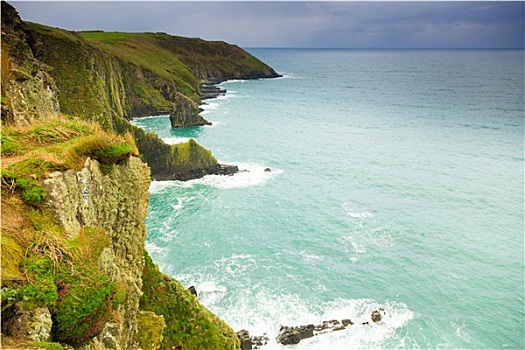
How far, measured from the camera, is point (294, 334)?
78.7 feet

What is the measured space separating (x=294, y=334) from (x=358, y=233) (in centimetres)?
1652

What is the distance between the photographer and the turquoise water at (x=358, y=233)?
2662 cm

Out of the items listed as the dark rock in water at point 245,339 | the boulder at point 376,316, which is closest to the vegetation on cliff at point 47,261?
the dark rock in water at point 245,339

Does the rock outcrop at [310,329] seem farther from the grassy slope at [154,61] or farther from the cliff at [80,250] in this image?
the grassy slope at [154,61]

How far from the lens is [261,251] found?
34469 millimetres

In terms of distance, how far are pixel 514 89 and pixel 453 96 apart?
107 ft

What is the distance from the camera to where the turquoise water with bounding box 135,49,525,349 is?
26625mm

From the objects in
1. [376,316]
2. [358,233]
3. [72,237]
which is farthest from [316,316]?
[72,237]

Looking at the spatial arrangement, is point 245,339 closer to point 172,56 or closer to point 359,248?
point 359,248

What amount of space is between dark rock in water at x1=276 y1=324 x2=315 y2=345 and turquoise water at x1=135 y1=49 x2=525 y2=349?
0.46 meters

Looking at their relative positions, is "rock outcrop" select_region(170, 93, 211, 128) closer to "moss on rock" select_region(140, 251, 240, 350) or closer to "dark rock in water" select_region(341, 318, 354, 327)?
"dark rock in water" select_region(341, 318, 354, 327)

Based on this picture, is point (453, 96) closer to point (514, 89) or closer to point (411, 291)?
point (514, 89)

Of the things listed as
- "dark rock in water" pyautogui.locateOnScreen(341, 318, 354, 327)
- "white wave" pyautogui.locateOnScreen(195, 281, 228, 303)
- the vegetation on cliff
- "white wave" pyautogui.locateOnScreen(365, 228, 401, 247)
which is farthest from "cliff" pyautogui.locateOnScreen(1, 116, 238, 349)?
"white wave" pyautogui.locateOnScreen(365, 228, 401, 247)

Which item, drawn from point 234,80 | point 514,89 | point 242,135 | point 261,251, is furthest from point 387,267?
point 234,80
